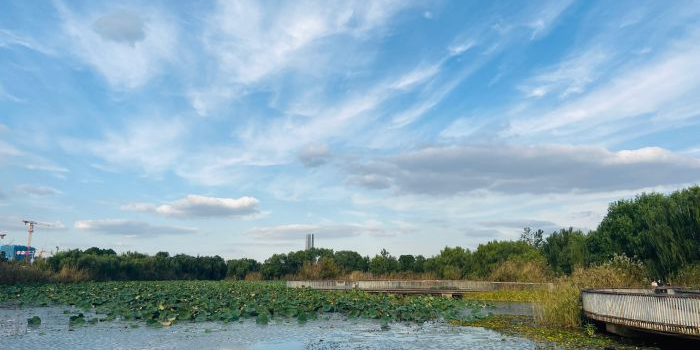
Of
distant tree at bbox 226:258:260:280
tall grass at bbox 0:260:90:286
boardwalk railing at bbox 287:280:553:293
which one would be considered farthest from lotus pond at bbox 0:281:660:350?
distant tree at bbox 226:258:260:280

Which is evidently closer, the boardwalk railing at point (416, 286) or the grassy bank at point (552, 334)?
the grassy bank at point (552, 334)

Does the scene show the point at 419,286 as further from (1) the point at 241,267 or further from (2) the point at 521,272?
(1) the point at 241,267

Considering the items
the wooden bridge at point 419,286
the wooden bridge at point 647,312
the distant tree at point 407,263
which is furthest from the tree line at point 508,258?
the wooden bridge at point 647,312

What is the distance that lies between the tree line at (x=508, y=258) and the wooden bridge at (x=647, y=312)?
19814mm

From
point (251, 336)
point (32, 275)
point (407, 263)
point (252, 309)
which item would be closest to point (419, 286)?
point (252, 309)

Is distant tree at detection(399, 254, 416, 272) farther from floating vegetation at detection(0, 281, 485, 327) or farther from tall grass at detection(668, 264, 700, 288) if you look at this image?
tall grass at detection(668, 264, 700, 288)

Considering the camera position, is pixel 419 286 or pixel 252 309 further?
pixel 419 286

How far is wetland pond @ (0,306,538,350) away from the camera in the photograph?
57.0 feet

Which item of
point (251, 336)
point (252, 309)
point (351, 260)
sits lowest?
point (251, 336)

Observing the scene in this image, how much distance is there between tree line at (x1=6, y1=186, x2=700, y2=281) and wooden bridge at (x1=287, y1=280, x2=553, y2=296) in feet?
19.5

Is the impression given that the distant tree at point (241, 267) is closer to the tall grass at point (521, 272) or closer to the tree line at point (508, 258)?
the tree line at point (508, 258)

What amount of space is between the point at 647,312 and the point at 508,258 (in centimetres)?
4524

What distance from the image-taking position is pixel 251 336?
19.9 meters

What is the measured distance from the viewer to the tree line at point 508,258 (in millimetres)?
38438
